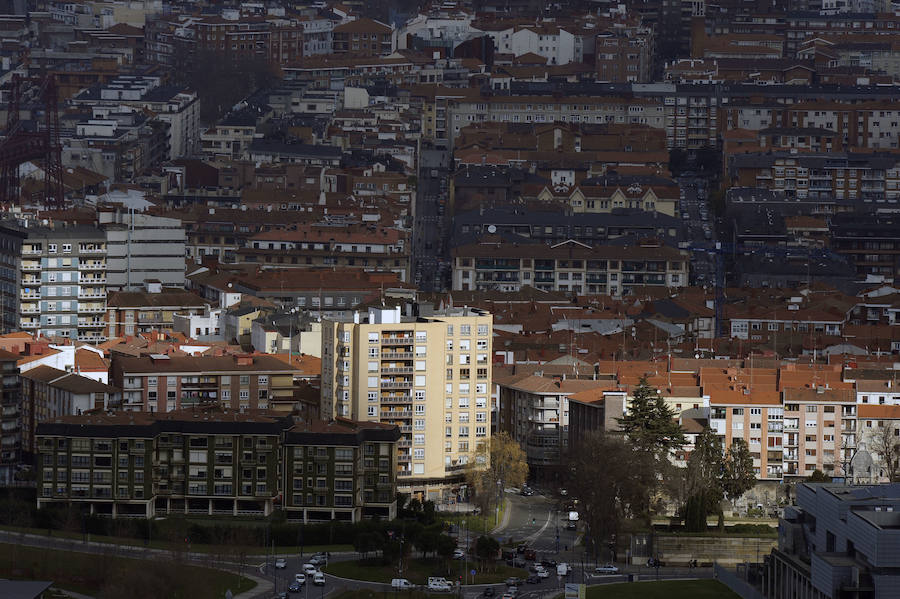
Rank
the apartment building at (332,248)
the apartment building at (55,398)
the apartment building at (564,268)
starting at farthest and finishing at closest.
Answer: the apartment building at (564,268) → the apartment building at (332,248) → the apartment building at (55,398)

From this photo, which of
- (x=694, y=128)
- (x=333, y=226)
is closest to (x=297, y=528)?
(x=333, y=226)

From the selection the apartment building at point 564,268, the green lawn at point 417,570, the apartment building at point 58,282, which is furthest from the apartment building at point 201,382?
the apartment building at point 564,268

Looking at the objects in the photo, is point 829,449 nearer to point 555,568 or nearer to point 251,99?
point 555,568

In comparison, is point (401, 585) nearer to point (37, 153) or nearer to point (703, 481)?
point (703, 481)

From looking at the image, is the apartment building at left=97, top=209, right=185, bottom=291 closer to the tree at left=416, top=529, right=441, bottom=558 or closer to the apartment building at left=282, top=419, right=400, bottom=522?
the apartment building at left=282, top=419, right=400, bottom=522

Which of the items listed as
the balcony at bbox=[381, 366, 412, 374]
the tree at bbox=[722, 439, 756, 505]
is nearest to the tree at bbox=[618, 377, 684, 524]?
the tree at bbox=[722, 439, 756, 505]

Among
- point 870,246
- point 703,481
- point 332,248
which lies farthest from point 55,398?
point 870,246

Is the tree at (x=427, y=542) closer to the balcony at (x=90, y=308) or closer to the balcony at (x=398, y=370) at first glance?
the balcony at (x=398, y=370)
